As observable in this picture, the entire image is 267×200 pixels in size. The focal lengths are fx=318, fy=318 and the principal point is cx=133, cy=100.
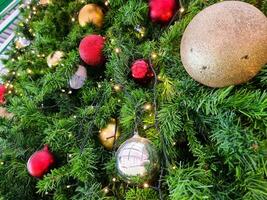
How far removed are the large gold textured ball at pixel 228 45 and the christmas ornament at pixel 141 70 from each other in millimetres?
153

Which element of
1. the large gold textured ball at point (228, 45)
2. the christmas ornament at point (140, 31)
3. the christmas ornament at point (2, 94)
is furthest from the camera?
the christmas ornament at point (2, 94)

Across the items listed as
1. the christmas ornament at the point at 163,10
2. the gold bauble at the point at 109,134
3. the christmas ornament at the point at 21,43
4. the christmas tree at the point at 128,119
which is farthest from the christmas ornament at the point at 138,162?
the christmas ornament at the point at 21,43

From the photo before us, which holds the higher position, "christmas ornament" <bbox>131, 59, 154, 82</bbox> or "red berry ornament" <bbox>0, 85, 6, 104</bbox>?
"christmas ornament" <bbox>131, 59, 154, 82</bbox>

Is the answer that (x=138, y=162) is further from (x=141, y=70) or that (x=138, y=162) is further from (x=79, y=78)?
(x=79, y=78)

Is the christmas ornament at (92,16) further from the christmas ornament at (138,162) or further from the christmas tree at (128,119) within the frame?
the christmas ornament at (138,162)

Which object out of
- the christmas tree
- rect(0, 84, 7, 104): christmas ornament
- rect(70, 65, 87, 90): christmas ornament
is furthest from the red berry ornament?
rect(70, 65, 87, 90): christmas ornament

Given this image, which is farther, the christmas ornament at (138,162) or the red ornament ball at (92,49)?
the red ornament ball at (92,49)

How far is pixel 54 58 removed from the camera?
944 mm

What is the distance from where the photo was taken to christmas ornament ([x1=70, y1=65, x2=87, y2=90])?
2.76ft

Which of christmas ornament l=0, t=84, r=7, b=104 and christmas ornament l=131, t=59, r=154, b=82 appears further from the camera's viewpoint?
christmas ornament l=0, t=84, r=7, b=104

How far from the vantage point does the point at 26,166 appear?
0.79 meters

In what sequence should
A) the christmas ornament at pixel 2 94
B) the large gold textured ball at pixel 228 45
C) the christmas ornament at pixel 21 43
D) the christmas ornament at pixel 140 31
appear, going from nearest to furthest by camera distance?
the large gold textured ball at pixel 228 45
the christmas ornament at pixel 140 31
the christmas ornament at pixel 2 94
the christmas ornament at pixel 21 43

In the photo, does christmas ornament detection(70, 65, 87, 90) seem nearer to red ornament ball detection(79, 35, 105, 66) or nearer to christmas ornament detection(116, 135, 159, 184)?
red ornament ball detection(79, 35, 105, 66)

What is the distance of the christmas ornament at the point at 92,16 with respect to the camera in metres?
0.90
